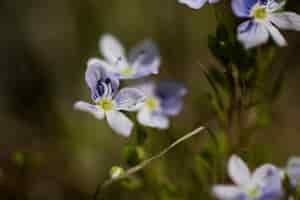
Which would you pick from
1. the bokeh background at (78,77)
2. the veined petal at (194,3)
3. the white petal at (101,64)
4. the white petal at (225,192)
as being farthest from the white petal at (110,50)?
the white petal at (225,192)

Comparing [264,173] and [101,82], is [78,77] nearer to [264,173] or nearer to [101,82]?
[101,82]

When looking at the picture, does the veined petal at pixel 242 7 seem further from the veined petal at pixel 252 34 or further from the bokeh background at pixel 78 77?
the bokeh background at pixel 78 77

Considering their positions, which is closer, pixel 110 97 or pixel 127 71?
pixel 110 97

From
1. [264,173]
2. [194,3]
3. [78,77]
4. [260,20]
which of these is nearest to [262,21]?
[260,20]

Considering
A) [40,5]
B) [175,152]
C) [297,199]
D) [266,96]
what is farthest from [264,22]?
[40,5]

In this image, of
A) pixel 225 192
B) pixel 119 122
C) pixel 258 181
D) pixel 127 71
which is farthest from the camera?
pixel 127 71

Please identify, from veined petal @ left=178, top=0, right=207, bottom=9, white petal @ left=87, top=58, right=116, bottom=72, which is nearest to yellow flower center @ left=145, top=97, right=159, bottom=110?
white petal @ left=87, top=58, right=116, bottom=72
